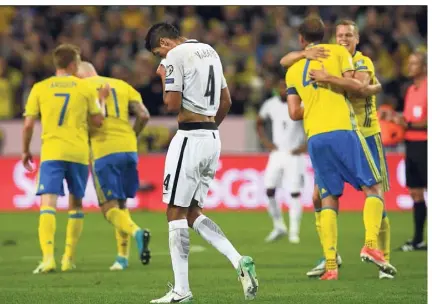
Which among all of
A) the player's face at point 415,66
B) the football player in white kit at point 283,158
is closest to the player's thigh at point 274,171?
the football player in white kit at point 283,158

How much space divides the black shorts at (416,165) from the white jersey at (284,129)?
2130mm

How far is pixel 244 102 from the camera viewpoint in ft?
73.3

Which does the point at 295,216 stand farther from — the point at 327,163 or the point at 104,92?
the point at 327,163

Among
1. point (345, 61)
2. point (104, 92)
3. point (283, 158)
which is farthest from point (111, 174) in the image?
point (283, 158)

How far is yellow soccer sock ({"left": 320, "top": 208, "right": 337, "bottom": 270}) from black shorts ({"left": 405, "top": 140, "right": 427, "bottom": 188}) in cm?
413

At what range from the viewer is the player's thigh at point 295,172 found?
1546cm

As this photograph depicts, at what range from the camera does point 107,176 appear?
11.5m

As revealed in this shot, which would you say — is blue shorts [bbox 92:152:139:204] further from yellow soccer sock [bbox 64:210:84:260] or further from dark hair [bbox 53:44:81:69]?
dark hair [bbox 53:44:81:69]

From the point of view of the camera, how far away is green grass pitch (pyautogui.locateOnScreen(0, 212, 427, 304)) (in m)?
8.72

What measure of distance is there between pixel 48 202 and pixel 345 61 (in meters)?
3.36

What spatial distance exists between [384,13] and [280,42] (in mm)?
2444

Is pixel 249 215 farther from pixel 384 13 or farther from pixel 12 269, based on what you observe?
pixel 12 269

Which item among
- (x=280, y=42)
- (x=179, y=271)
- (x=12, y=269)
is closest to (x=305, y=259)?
(x=12, y=269)

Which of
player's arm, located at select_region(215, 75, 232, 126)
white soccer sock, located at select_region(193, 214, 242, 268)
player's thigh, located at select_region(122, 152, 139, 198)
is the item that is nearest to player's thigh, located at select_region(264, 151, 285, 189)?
player's thigh, located at select_region(122, 152, 139, 198)
